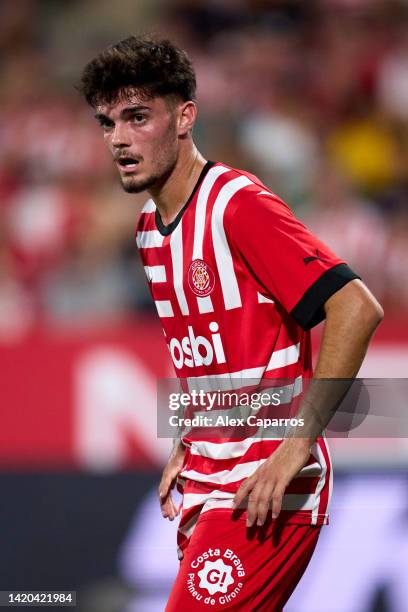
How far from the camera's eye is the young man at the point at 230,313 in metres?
2.85

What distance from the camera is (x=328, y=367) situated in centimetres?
280

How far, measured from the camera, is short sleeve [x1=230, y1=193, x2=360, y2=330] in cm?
285

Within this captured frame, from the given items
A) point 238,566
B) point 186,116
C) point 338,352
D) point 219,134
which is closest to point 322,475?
point 238,566

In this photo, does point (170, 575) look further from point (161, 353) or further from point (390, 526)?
point (161, 353)

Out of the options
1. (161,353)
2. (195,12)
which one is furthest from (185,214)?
(195,12)

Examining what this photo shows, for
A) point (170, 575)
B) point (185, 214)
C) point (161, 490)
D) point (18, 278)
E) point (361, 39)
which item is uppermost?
point (361, 39)

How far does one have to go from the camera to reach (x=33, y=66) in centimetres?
1088

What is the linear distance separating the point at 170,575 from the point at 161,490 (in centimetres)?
110

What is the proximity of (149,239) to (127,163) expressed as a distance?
0.88ft

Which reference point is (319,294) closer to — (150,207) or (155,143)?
(155,143)

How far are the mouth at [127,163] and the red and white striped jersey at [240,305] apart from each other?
0.18m

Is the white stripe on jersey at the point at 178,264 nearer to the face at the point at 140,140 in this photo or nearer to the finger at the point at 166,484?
the face at the point at 140,140

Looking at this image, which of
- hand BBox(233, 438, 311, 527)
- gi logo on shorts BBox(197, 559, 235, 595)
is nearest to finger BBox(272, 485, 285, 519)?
hand BBox(233, 438, 311, 527)

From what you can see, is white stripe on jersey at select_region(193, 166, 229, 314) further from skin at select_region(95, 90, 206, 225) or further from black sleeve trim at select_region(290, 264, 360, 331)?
black sleeve trim at select_region(290, 264, 360, 331)
